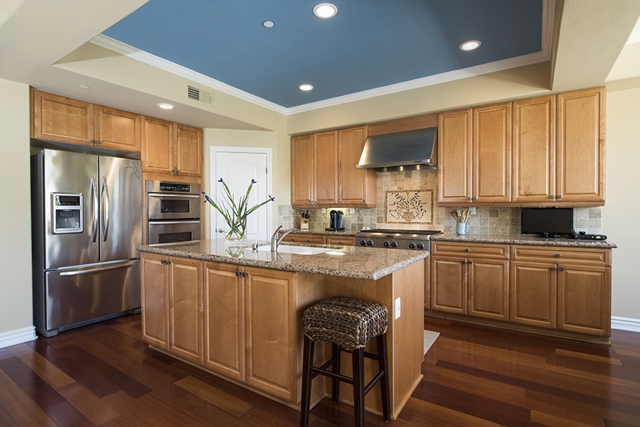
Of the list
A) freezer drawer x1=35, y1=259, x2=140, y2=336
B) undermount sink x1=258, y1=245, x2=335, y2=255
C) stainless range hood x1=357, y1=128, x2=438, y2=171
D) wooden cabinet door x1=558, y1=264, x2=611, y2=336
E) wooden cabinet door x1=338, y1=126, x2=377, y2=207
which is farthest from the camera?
wooden cabinet door x1=338, y1=126, x2=377, y2=207

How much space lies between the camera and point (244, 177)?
483cm

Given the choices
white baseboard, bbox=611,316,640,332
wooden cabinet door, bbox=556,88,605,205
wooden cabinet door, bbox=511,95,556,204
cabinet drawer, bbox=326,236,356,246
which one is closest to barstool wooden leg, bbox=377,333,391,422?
cabinet drawer, bbox=326,236,356,246

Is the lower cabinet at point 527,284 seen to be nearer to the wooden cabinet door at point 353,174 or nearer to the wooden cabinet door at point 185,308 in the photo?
the wooden cabinet door at point 353,174

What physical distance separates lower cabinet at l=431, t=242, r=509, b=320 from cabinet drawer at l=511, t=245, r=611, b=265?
0.13 metres

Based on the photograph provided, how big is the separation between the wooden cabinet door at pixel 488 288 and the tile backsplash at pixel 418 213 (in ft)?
2.07

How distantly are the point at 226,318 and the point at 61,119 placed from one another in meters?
2.77

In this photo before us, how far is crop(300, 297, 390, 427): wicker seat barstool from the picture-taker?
1670 millimetres

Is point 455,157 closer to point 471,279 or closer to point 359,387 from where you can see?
point 471,279

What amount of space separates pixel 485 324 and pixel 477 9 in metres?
2.91

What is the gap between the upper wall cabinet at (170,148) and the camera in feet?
13.3

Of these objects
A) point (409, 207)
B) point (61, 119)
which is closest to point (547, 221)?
point (409, 207)

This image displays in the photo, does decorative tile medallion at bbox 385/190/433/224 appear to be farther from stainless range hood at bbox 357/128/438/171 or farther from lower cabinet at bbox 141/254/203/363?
lower cabinet at bbox 141/254/203/363

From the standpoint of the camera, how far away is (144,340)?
2852mm

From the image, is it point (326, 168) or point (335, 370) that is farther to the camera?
point (326, 168)
